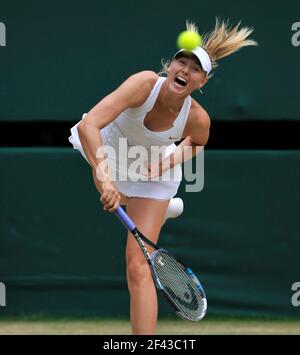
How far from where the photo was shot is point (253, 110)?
5.97 m

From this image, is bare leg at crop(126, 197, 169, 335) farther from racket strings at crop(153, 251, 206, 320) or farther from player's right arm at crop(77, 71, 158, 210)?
player's right arm at crop(77, 71, 158, 210)

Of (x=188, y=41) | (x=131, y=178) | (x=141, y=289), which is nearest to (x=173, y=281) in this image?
(x=141, y=289)

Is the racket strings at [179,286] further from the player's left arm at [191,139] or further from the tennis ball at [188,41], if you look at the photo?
the tennis ball at [188,41]

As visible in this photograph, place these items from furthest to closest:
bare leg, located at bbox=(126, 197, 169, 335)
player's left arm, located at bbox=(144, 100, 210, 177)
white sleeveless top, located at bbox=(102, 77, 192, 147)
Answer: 1. player's left arm, located at bbox=(144, 100, 210, 177)
2. white sleeveless top, located at bbox=(102, 77, 192, 147)
3. bare leg, located at bbox=(126, 197, 169, 335)

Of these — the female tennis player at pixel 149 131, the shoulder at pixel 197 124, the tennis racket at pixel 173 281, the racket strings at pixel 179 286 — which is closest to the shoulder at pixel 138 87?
the female tennis player at pixel 149 131

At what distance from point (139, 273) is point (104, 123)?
0.67m

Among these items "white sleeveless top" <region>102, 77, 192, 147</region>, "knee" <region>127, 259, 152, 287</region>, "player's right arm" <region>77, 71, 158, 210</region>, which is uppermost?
"white sleeveless top" <region>102, 77, 192, 147</region>

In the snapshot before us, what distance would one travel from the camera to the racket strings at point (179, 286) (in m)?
4.14

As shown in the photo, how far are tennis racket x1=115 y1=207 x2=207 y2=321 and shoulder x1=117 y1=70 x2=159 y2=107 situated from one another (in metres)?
0.50

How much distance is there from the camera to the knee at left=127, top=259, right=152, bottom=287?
4371 millimetres

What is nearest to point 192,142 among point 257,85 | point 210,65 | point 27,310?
point 210,65

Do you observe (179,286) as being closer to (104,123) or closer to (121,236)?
(104,123)

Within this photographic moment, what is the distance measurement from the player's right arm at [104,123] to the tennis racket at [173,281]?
120 mm

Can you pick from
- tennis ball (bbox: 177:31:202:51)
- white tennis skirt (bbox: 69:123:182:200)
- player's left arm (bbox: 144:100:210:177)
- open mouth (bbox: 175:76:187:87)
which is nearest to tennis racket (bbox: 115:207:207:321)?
white tennis skirt (bbox: 69:123:182:200)
